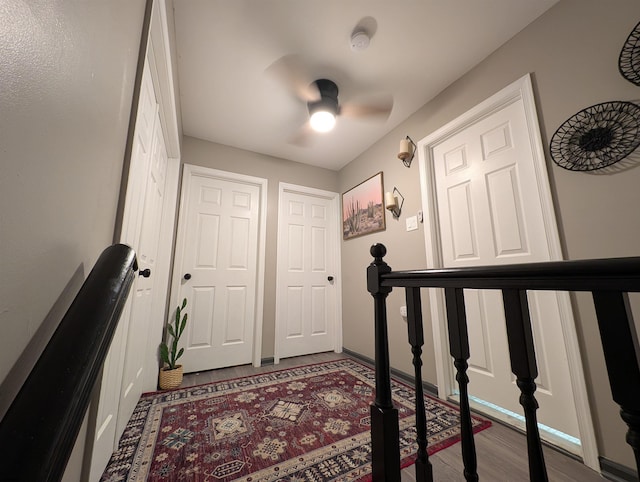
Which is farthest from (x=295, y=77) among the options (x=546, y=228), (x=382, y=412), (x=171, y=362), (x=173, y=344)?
(x=171, y=362)

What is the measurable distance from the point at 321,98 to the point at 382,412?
2.16m

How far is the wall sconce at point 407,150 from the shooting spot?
233cm

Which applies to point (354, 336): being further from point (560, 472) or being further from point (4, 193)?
point (4, 193)

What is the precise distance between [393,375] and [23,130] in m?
2.70

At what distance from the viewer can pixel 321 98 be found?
2.06 meters

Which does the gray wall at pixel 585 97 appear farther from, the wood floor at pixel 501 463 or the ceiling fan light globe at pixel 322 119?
the ceiling fan light globe at pixel 322 119

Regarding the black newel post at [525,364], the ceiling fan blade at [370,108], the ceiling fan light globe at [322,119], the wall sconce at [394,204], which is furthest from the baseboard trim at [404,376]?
the ceiling fan blade at [370,108]

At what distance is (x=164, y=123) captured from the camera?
6.43ft

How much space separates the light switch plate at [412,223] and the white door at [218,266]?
5.37ft

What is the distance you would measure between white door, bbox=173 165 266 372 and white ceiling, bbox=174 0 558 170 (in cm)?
70

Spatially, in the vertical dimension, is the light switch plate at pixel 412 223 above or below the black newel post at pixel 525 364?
above

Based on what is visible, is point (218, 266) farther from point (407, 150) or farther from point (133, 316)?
point (407, 150)

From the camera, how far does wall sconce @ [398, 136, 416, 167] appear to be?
2.33m

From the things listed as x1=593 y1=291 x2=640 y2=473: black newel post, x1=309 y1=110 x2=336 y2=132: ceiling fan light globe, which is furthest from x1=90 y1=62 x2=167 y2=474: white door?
x1=593 y1=291 x2=640 y2=473: black newel post
